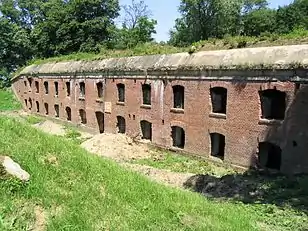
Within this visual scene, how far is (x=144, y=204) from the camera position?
688cm

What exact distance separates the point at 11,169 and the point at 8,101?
37.0 m

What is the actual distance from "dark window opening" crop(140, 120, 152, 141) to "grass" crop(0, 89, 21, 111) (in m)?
21.4

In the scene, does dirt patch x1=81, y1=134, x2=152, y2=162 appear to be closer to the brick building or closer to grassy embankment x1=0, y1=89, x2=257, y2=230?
the brick building

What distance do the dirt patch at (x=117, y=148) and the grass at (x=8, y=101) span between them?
2132cm

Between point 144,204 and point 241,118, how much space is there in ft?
33.8

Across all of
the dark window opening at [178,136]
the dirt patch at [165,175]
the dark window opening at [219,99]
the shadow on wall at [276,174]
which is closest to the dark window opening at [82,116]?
the dark window opening at [178,136]

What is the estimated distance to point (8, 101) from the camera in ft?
134

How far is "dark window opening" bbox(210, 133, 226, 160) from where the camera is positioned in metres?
18.0

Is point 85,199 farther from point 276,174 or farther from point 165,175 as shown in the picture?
point 276,174

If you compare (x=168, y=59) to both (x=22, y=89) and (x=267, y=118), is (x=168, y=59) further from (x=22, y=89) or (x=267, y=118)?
(x=22, y=89)

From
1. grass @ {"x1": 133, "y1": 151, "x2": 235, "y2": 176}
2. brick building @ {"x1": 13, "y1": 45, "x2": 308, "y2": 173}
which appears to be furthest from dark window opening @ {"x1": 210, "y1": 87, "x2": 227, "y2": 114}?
grass @ {"x1": 133, "y1": 151, "x2": 235, "y2": 176}

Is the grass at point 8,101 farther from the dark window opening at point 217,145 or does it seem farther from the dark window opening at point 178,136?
the dark window opening at point 217,145

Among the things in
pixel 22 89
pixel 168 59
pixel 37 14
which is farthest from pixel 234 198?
pixel 37 14

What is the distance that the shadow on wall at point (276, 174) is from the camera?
12.6 metres
